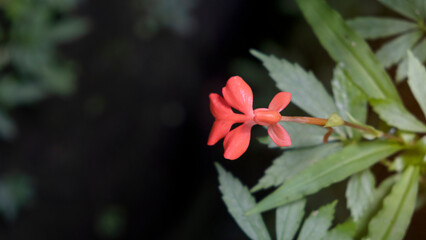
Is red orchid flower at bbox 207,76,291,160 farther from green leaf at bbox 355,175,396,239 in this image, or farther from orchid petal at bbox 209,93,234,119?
green leaf at bbox 355,175,396,239

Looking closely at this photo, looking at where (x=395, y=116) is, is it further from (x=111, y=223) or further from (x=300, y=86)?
(x=111, y=223)

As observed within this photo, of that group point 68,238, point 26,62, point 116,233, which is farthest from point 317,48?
point 68,238

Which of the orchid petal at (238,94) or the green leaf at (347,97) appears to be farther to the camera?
the green leaf at (347,97)

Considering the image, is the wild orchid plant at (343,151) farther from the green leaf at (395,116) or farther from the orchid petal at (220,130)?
the orchid petal at (220,130)

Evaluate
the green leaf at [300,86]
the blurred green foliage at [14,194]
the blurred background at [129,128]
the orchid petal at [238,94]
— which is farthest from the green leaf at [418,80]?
the blurred green foliage at [14,194]

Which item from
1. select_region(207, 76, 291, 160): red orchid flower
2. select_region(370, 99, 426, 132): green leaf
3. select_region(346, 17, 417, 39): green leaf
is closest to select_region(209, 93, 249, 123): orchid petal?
select_region(207, 76, 291, 160): red orchid flower

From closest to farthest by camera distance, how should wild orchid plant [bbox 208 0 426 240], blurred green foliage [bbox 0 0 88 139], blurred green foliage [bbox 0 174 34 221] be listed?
wild orchid plant [bbox 208 0 426 240], blurred green foliage [bbox 0 0 88 139], blurred green foliage [bbox 0 174 34 221]
